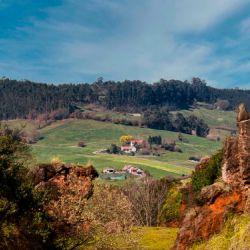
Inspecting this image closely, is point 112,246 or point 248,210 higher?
point 248,210

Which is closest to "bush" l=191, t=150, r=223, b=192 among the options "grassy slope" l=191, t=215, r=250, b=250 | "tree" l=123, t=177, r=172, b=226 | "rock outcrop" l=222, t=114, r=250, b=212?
"tree" l=123, t=177, r=172, b=226

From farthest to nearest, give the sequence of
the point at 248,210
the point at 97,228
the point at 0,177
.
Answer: the point at 97,228 → the point at 0,177 → the point at 248,210

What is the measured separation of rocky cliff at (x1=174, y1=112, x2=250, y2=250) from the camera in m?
33.5

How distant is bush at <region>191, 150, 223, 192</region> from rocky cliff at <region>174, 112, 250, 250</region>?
4223 cm

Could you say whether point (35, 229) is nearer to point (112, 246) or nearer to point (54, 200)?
point (54, 200)

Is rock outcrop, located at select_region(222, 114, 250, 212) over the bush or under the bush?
over

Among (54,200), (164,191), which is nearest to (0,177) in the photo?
(54,200)

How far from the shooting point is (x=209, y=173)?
81500mm

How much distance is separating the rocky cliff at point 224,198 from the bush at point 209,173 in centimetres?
4223

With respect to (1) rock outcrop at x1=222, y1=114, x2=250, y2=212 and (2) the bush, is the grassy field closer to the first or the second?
(2) the bush

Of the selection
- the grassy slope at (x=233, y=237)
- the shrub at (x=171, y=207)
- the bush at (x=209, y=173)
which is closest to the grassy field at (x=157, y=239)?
the bush at (x=209, y=173)

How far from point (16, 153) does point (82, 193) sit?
7428mm

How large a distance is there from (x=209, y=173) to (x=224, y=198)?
4756 centimetres

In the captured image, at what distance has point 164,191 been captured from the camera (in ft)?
350
